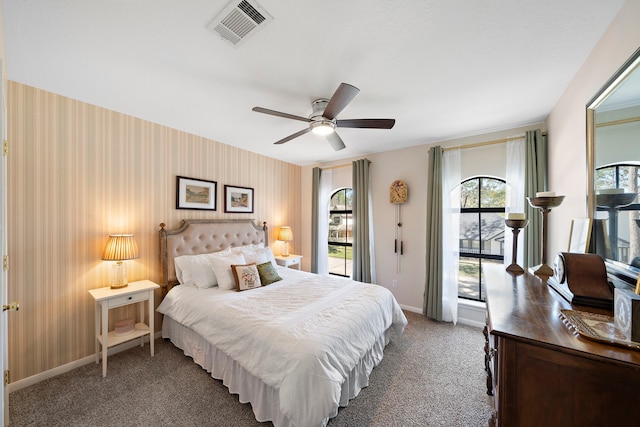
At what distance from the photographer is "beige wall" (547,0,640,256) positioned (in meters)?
1.30

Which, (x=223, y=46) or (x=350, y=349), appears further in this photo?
(x=350, y=349)

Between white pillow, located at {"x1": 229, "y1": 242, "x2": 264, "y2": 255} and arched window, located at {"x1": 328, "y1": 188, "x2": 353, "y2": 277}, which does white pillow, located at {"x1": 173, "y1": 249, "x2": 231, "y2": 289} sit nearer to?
white pillow, located at {"x1": 229, "y1": 242, "x2": 264, "y2": 255}

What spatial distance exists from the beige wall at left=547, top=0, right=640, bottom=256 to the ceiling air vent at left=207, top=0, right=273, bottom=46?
1971mm

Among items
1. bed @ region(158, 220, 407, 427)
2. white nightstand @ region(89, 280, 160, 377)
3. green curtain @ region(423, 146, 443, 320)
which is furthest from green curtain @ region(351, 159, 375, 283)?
white nightstand @ region(89, 280, 160, 377)

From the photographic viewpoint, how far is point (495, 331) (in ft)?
3.14

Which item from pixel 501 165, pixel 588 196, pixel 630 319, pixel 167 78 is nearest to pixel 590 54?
pixel 588 196

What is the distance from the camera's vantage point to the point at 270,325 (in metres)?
1.82

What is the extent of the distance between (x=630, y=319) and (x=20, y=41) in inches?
140

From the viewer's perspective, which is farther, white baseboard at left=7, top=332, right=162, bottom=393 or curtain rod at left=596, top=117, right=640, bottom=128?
white baseboard at left=7, top=332, right=162, bottom=393

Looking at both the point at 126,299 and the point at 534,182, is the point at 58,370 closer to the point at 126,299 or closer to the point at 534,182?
the point at 126,299

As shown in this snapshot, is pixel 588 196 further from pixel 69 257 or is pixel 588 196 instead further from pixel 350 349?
pixel 69 257

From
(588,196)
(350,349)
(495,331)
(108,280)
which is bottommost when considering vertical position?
(350,349)

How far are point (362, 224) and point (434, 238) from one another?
3.79 ft

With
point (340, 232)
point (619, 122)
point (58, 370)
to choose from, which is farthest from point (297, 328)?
point (340, 232)
